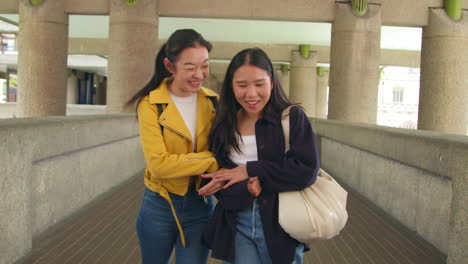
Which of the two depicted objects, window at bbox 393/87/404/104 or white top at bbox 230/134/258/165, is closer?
white top at bbox 230/134/258/165

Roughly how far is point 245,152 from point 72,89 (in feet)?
176

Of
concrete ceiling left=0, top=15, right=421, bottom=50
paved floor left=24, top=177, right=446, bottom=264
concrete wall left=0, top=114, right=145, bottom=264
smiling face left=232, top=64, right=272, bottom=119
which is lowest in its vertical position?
paved floor left=24, top=177, right=446, bottom=264

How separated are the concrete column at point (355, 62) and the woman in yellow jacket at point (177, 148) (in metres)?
13.2

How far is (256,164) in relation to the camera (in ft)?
7.49

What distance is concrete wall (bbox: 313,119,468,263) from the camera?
161 inches

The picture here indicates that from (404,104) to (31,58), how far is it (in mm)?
61265

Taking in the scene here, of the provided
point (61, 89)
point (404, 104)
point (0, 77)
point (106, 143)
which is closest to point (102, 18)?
point (61, 89)

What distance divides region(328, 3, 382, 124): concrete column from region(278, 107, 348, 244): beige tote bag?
13498mm

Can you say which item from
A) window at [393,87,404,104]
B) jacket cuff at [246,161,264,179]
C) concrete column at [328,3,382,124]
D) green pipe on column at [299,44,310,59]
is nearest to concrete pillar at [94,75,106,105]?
green pipe on column at [299,44,310,59]

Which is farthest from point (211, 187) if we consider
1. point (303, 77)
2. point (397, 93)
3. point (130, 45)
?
point (397, 93)

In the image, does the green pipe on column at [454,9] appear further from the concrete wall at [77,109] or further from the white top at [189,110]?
the concrete wall at [77,109]

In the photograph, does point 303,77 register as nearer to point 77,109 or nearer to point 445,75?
point 445,75

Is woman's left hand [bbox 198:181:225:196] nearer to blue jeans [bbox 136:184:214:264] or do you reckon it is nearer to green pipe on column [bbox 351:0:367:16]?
blue jeans [bbox 136:184:214:264]

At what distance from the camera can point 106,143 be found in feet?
25.1
